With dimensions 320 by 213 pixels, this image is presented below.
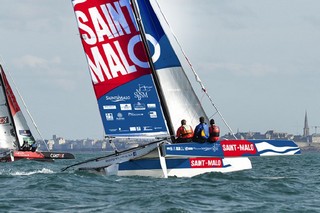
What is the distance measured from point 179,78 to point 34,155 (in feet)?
60.1

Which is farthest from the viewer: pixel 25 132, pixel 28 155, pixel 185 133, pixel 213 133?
pixel 25 132

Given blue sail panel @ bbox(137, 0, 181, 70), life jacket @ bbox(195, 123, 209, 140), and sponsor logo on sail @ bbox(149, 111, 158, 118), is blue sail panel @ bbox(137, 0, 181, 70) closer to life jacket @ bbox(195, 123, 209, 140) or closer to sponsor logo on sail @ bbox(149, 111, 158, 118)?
sponsor logo on sail @ bbox(149, 111, 158, 118)

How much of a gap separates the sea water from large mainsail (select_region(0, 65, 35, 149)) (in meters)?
19.6

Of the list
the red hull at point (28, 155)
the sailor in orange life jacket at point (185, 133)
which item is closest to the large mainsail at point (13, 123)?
the red hull at point (28, 155)

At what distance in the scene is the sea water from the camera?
13.7 meters

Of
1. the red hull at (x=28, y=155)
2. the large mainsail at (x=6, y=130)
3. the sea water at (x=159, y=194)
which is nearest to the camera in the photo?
the sea water at (x=159, y=194)

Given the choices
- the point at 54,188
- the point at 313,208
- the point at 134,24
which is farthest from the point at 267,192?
the point at 134,24

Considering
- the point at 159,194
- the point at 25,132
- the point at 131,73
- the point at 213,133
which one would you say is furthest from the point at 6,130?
the point at 159,194

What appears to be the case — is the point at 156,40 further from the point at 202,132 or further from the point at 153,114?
the point at 202,132

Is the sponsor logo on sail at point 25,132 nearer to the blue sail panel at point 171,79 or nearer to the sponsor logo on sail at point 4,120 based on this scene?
the sponsor logo on sail at point 4,120

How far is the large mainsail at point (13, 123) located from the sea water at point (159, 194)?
19630mm

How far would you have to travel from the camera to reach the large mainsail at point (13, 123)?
38.9 m

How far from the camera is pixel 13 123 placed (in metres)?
39.2

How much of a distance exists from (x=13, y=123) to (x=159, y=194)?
25.0 meters
